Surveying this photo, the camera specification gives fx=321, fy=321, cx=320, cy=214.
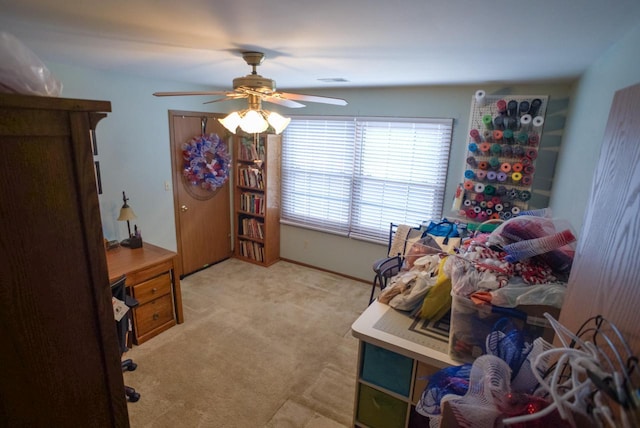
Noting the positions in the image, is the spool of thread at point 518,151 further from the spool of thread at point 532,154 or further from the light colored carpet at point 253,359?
the light colored carpet at point 253,359

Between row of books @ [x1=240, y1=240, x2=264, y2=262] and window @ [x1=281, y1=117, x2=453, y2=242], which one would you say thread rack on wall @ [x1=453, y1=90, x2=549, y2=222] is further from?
row of books @ [x1=240, y1=240, x2=264, y2=262]

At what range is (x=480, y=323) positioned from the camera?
1434 mm

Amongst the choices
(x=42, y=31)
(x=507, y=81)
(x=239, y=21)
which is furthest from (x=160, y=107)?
(x=507, y=81)

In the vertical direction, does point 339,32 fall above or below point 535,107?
above

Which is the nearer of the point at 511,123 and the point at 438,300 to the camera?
the point at 438,300

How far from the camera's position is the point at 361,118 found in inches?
146

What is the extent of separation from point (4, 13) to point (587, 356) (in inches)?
92.2

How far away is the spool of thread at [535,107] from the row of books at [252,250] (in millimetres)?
3421

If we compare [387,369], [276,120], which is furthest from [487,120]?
[387,369]

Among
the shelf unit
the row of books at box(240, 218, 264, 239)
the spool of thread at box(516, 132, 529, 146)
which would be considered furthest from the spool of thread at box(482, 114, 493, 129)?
the row of books at box(240, 218, 264, 239)

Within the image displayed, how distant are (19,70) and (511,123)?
10.5 feet

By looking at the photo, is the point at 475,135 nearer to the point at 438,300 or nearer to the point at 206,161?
the point at 438,300

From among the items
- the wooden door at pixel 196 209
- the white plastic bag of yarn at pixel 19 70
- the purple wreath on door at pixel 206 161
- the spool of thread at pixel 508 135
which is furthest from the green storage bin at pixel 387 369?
the purple wreath on door at pixel 206 161

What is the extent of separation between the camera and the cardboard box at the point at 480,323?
1.37 m
